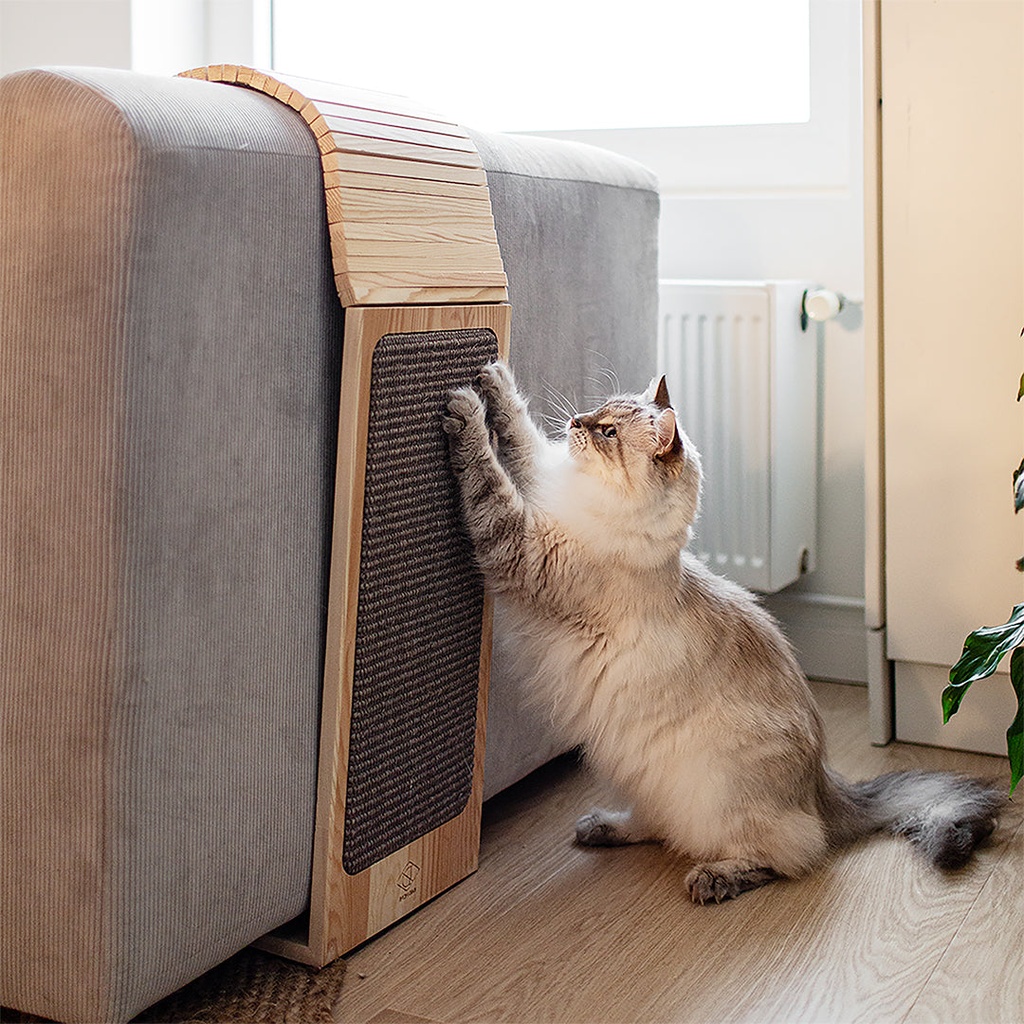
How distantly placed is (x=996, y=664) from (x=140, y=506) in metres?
1.15

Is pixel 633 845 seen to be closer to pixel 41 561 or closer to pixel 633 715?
pixel 633 715

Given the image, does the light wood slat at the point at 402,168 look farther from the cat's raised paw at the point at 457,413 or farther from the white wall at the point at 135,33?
the white wall at the point at 135,33

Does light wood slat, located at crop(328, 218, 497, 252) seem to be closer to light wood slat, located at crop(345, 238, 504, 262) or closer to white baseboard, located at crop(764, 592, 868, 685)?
light wood slat, located at crop(345, 238, 504, 262)

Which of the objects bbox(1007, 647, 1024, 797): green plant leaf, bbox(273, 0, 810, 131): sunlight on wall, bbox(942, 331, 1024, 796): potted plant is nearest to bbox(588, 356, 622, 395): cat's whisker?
bbox(942, 331, 1024, 796): potted plant

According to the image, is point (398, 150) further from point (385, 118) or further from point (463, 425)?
point (463, 425)

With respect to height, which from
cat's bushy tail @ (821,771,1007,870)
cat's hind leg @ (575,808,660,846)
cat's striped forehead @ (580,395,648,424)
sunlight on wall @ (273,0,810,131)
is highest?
sunlight on wall @ (273,0,810,131)

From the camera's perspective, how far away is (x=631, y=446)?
1628mm

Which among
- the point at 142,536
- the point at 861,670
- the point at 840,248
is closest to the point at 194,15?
the point at 840,248

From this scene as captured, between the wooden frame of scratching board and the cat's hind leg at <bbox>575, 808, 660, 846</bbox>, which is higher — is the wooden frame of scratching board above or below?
above

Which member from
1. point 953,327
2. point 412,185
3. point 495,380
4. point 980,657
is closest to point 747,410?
point 953,327

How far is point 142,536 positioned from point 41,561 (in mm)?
99

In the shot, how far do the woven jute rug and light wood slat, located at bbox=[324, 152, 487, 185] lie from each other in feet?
2.91

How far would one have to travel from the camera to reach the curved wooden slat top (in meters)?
1.36

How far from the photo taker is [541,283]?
184cm
